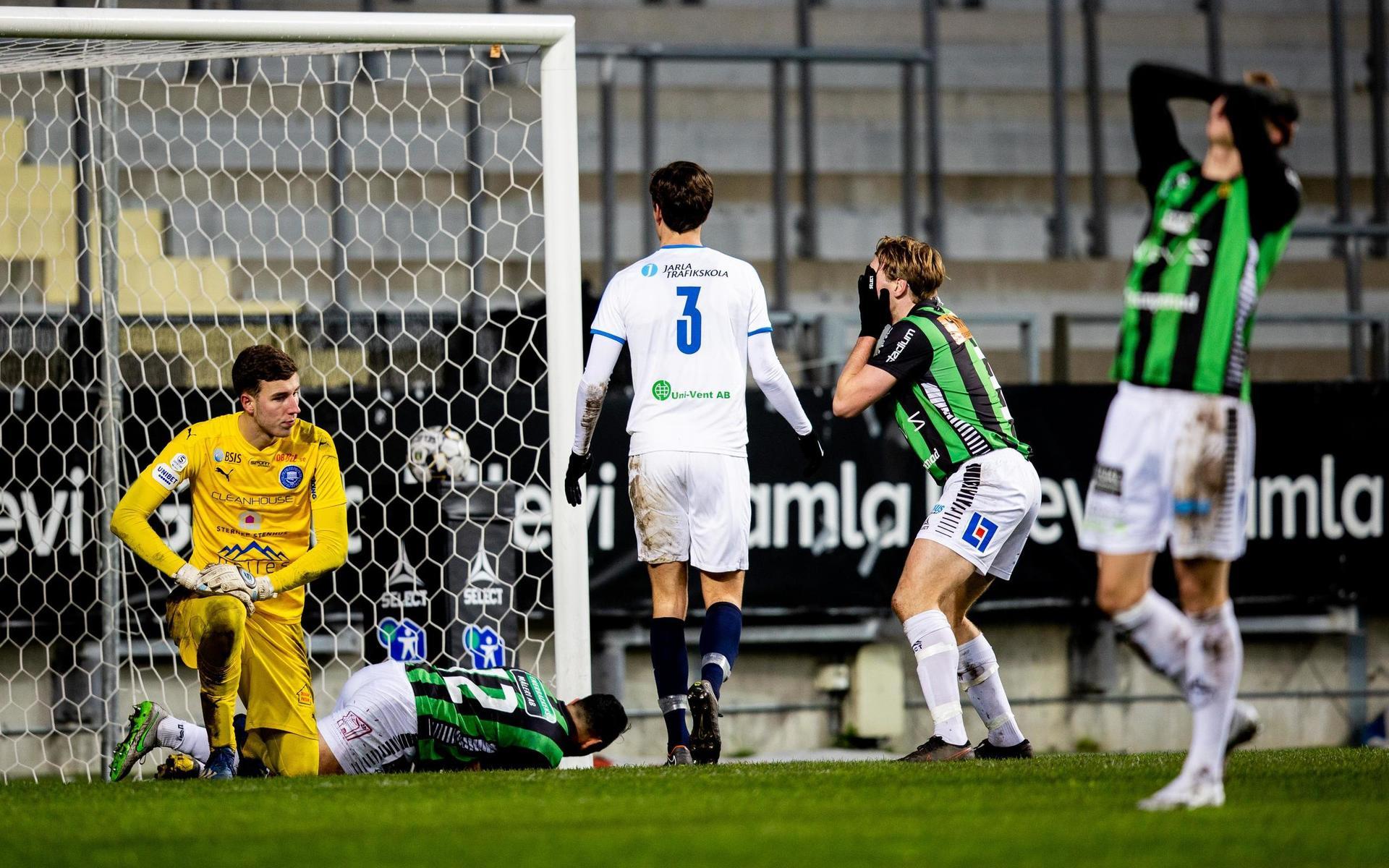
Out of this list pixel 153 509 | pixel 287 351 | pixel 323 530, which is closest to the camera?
pixel 153 509

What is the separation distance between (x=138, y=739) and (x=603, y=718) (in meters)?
1.59

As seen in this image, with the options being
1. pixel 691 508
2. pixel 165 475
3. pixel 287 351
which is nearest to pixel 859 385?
pixel 691 508

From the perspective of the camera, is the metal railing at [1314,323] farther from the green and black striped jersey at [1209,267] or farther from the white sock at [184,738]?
the white sock at [184,738]

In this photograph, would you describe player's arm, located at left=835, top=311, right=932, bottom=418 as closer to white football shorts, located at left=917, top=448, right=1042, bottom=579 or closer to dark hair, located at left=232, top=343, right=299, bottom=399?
white football shorts, located at left=917, top=448, right=1042, bottom=579

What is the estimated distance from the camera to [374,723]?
5.55m

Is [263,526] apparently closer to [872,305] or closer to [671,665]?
[671,665]

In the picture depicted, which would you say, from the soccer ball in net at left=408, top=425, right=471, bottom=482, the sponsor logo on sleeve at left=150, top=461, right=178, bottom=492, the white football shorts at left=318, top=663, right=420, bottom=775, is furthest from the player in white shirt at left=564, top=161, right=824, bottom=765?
the sponsor logo on sleeve at left=150, top=461, right=178, bottom=492

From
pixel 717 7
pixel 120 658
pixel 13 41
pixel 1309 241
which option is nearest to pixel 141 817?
pixel 13 41

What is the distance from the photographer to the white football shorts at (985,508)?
5.30 metres

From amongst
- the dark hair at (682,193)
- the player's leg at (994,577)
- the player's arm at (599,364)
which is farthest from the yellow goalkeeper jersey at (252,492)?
the player's leg at (994,577)

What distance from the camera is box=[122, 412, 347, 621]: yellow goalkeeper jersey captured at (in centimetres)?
572

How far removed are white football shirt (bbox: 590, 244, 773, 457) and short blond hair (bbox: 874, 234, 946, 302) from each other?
442mm

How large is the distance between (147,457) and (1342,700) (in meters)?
6.52

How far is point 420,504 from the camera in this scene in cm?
746
